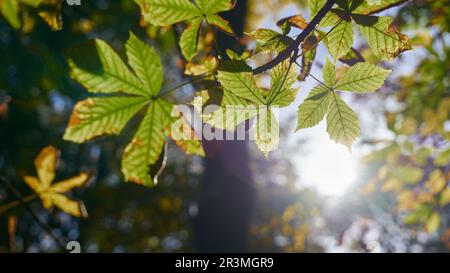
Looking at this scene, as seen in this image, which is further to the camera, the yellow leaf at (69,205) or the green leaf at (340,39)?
the yellow leaf at (69,205)

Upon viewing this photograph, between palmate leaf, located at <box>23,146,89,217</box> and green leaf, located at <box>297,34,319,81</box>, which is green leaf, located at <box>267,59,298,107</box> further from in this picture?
palmate leaf, located at <box>23,146,89,217</box>

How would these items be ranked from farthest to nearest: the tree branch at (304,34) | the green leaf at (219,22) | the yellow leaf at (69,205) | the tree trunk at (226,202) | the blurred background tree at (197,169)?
the tree trunk at (226,202) < the blurred background tree at (197,169) < the yellow leaf at (69,205) < the green leaf at (219,22) < the tree branch at (304,34)

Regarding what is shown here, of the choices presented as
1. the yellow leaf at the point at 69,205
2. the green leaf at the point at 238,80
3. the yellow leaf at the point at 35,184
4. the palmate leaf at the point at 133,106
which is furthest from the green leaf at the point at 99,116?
the yellow leaf at the point at 35,184

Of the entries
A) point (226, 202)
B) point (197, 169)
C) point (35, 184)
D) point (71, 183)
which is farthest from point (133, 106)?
point (197, 169)

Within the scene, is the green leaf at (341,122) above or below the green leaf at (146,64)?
below

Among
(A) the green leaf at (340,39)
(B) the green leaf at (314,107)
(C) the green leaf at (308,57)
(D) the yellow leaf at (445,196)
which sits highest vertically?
(D) the yellow leaf at (445,196)

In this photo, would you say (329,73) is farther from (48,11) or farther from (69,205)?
(69,205)

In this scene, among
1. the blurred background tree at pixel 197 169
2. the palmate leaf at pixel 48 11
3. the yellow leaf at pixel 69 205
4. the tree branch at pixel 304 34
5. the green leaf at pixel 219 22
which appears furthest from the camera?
the blurred background tree at pixel 197 169

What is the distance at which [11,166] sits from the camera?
870 cm

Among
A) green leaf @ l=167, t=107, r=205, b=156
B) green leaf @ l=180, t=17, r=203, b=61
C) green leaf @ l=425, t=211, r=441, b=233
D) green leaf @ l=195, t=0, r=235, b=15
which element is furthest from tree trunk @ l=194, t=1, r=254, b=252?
green leaf @ l=195, t=0, r=235, b=15

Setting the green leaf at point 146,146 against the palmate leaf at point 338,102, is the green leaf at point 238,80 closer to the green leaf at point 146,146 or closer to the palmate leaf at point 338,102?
the palmate leaf at point 338,102

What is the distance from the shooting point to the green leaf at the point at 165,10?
0.67 metres

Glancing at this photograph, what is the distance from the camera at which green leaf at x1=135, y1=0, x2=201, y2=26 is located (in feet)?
2.21
